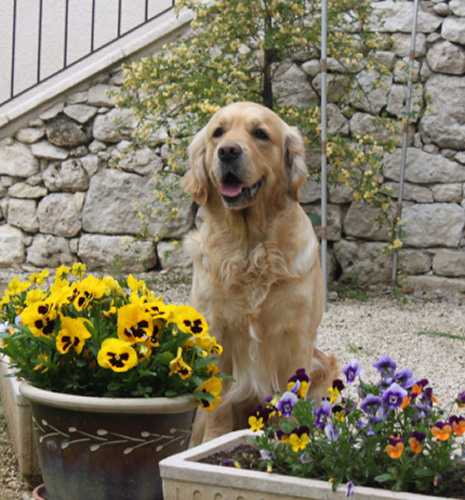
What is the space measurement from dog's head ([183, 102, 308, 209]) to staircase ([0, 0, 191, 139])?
3868 millimetres

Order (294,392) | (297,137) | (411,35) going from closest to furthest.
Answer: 1. (294,392)
2. (297,137)
3. (411,35)

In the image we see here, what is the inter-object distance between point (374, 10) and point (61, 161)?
314cm

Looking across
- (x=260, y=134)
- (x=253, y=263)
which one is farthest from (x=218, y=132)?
(x=253, y=263)

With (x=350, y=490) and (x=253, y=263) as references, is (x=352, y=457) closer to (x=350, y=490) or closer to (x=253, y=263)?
(x=350, y=490)

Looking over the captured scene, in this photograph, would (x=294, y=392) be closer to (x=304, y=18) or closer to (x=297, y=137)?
(x=297, y=137)

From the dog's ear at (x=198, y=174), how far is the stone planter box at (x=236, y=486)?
1309 millimetres

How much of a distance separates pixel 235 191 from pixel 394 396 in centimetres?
127

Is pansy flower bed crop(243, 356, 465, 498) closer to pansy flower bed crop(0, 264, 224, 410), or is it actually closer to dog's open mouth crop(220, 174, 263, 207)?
pansy flower bed crop(0, 264, 224, 410)

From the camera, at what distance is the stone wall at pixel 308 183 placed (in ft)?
19.2

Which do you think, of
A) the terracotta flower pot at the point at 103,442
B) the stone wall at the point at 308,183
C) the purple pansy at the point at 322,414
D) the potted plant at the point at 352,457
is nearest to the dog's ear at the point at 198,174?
the terracotta flower pot at the point at 103,442

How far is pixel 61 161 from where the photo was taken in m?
6.16

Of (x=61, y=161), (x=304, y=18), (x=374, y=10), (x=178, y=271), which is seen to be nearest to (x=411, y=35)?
(x=374, y=10)

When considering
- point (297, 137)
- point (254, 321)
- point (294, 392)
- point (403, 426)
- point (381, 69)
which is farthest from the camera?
point (381, 69)

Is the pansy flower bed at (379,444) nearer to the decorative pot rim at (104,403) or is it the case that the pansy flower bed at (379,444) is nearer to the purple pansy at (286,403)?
the purple pansy at (286,403)
